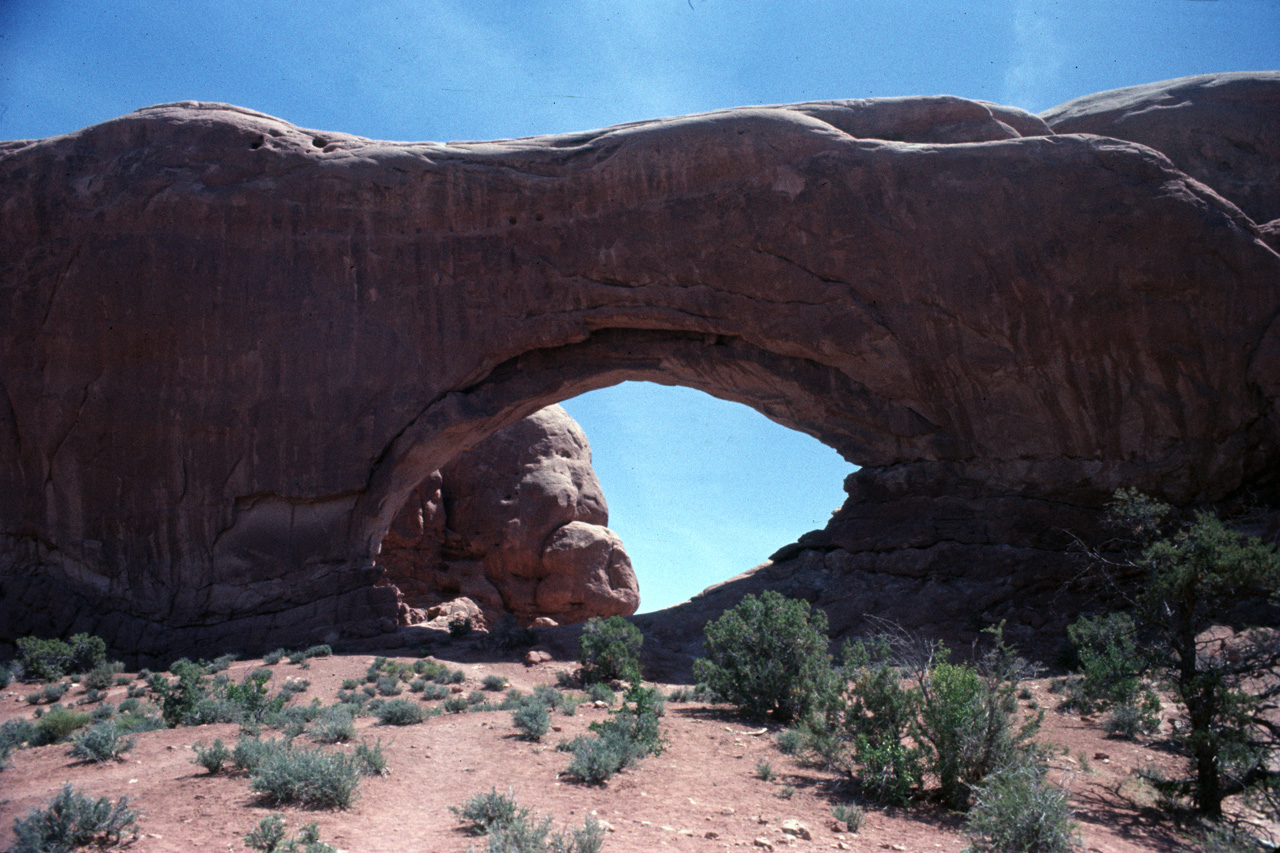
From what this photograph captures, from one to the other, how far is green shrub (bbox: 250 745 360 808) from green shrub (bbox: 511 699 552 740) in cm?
226

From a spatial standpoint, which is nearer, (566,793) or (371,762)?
(566,793)

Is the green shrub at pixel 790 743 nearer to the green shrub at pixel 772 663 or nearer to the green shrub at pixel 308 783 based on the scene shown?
the green shrub at pixel 772 663

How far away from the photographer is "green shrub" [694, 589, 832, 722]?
347 inches

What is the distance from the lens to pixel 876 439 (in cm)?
1446

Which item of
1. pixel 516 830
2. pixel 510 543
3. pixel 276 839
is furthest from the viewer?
pixel 510 543

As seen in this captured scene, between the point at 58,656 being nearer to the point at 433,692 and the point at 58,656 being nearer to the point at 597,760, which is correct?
the point at 433,692

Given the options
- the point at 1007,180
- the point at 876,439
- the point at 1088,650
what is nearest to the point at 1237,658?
the point at 1088,650

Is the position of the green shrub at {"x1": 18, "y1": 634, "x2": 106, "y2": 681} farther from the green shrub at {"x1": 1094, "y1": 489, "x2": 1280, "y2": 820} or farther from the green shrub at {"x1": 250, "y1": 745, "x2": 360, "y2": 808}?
the green shrub at {"x1": 1094, "y1": 489, "x2": 1280, "y2": 820}

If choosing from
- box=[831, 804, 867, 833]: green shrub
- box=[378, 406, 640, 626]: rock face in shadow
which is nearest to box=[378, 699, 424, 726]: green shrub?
box=[831, 804, 867, 833]: green shrub

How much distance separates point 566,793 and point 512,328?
10466 mm

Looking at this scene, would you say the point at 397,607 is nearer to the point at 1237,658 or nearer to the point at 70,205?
the point at 70,205

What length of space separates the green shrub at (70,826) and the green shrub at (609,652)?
663 centimetres

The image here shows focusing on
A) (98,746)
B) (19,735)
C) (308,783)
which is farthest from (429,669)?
(308,783)

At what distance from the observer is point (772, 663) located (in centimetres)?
900
